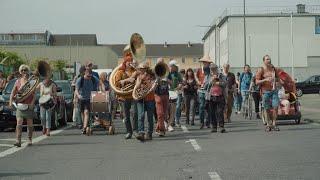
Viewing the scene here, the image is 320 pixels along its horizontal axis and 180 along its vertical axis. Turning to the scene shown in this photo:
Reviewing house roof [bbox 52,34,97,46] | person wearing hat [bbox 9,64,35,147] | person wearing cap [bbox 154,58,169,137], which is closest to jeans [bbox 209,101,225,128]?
person wearing cap [bbox 154,58,169,137]

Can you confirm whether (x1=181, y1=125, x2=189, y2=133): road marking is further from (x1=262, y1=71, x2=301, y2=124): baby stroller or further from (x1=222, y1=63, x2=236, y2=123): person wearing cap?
(x1=222, y1=63, x2=236, y2=123): person wearing cap

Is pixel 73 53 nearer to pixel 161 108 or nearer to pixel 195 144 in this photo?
pixel 161 108

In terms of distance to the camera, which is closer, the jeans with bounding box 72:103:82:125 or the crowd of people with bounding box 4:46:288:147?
the crowd of people with bounding box 4:46:288:147

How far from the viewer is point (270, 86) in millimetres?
16531

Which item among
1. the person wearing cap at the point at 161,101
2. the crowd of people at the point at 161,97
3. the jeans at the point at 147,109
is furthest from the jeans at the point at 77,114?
the jeans at the point at 147,109

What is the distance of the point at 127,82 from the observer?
15.5 meters

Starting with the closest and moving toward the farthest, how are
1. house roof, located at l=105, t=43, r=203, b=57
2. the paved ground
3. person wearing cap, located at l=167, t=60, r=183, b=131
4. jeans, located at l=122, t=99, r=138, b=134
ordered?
the paved ground → jeans, located at l=122, t=99, r=138, b=134 → person wearing cap, located at l=167, t=60, r=183, b=131 → house roof, located at l=105, t=43, r=203, b=57

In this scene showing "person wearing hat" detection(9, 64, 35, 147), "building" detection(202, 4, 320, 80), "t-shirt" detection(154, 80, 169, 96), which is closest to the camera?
"person wearing hat" detection(9, 64, 35, 147)

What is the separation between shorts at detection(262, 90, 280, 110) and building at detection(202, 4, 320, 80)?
2689 inches

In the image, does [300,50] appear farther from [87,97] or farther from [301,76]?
[87,97]

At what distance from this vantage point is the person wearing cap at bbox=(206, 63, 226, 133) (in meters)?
16.6

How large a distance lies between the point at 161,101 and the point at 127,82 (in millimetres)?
1028

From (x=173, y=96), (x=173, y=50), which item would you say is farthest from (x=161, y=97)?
(x=173, y=50)

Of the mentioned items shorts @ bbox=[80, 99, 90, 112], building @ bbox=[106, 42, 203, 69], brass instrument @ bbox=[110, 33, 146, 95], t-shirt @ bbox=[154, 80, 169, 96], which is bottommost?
shorts @ bbox=[80, 99, 90, 112]
